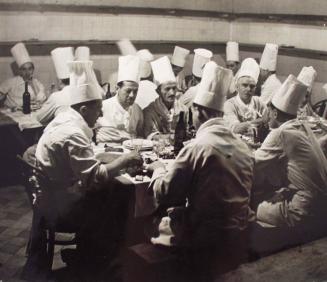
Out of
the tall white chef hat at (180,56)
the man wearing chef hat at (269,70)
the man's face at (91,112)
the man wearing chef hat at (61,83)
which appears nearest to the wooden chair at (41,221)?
the man's face at (91,112)

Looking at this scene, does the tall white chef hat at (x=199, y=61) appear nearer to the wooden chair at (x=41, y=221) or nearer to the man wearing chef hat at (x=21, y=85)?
the man wearing chef hat at (x=21, y=85)

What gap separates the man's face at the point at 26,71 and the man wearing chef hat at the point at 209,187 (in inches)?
→ 102

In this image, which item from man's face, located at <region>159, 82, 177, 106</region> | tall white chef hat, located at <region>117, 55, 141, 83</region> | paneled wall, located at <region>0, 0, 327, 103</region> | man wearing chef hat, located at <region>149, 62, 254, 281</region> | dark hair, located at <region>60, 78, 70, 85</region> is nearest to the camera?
man wearing chef hat, located at <region>149, 62, 254, 281</region>

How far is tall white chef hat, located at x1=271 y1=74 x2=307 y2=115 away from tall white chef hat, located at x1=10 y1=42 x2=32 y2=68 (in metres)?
2.67

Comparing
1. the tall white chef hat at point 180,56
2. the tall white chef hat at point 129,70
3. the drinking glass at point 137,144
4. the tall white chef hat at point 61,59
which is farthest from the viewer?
the tall white chef hat at point 180,56

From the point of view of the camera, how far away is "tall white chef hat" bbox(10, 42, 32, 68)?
4.22 meters

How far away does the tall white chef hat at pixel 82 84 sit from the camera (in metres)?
2.37

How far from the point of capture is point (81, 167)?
2.30m

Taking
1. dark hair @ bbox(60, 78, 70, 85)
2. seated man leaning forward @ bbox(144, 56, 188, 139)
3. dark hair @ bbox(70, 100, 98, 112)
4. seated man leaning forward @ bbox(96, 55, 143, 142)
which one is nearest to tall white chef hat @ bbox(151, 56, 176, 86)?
seated man leaning forward @ bbox(144, 56, 188, 139)

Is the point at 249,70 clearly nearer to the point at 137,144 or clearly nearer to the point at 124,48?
the point at 137,144

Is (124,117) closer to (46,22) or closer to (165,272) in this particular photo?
(165,272)

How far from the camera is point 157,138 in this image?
3143mm

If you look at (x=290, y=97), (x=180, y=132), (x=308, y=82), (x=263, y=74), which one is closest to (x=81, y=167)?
(x=180, y=132)

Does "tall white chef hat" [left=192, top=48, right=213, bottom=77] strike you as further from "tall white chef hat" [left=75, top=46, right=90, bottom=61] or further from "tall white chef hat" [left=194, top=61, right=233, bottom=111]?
"tall white chef hat" [left=194, top=61, right=233, bottom=111]
